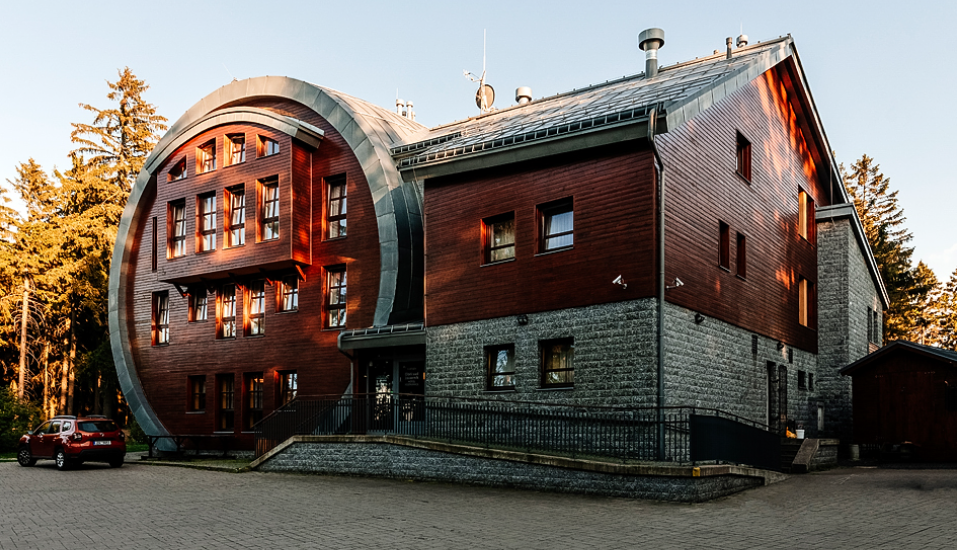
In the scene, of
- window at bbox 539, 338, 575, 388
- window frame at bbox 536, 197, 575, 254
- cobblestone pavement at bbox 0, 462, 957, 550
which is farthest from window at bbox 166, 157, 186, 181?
window at bbox 539, 338, 575, 388

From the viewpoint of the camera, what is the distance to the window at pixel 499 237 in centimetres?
1997

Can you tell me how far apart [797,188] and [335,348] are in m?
15.3

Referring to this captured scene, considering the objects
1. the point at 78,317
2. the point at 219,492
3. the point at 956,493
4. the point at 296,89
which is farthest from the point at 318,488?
the point at 78,317

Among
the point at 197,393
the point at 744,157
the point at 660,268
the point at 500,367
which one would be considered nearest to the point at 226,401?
the point at 197,393

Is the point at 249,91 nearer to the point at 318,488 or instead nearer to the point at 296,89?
the point at 296,89

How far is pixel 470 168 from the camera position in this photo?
20.1m

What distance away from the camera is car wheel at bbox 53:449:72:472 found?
24.0 m

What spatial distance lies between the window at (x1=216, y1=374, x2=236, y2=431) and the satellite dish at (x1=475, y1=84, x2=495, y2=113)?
12610mm

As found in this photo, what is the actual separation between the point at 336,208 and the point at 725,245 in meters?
11.7

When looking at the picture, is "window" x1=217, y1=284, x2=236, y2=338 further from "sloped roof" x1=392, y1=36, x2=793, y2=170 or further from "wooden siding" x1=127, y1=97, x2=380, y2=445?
"sloped roof" x1=392, y1=36, x2=793, y2=170

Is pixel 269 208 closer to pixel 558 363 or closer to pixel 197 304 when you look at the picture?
pixel 197 304

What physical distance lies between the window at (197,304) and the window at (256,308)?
96.8 inches

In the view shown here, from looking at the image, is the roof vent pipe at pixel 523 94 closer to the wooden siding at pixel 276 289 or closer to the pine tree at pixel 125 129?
the wooden siding at pixel 276 289

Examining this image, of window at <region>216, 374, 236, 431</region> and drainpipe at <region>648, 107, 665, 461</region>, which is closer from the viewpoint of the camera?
drainpipe at <region>648, 107, 665, 461</region>
